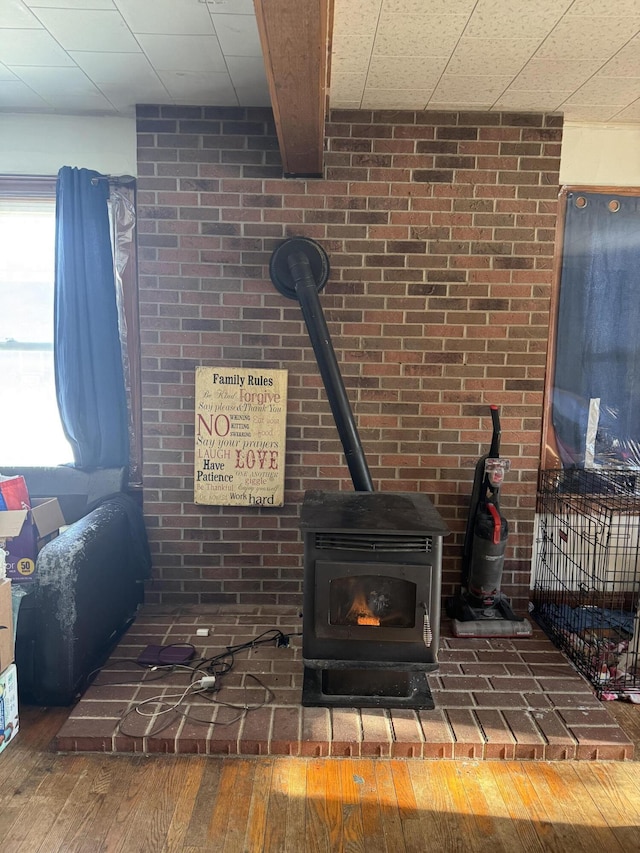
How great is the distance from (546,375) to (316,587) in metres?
1.71

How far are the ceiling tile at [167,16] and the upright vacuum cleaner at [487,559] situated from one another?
1.98 m

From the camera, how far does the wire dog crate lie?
2.73 m

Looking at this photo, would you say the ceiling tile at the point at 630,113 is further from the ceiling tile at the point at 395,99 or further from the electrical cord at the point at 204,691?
the electrical cord at the point at 204,691

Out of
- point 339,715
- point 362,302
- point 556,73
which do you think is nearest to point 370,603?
point 339,715

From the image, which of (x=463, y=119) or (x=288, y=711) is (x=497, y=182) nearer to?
(x=463, y=119)

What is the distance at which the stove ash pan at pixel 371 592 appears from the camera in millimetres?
2119

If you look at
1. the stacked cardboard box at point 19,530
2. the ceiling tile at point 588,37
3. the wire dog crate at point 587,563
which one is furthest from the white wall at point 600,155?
the stacked cardboard box at point 19,530

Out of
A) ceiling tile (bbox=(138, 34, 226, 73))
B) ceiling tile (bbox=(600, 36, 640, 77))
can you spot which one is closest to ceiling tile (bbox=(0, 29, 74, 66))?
ceiling tile (bbox=(138, 34, 226, 73))

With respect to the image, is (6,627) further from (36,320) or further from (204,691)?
(36,320)

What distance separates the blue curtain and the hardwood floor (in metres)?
1.42

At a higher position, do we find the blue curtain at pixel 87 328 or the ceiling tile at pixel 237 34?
the ceiling tile at pixel 237 34

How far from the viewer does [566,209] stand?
2924 millimetres

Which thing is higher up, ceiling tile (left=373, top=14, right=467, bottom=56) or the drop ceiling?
the drop ceiling

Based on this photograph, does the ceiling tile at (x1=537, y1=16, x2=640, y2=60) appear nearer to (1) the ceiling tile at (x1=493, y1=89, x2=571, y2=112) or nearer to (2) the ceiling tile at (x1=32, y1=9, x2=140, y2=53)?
(1) the ceiling tile at (x1=493, y1=89, x2=571, y2=112)
